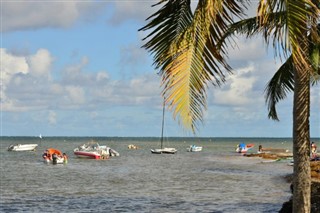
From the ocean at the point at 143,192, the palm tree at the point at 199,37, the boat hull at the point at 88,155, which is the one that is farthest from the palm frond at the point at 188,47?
the boat hull at the point at 88,155

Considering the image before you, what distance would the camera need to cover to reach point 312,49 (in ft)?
42.0

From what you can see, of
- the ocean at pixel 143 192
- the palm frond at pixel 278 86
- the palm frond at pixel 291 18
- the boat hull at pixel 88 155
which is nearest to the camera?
the palm frond at pixel 291 18

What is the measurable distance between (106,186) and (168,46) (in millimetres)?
33375

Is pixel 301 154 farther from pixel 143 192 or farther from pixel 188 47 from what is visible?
pixel 143 192

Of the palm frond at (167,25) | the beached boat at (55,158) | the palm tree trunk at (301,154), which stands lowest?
the beached boat at (55,158)

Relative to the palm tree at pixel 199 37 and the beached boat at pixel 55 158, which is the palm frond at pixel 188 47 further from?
the beached boat at pixel 55 158

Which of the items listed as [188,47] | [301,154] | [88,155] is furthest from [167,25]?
[88,155]

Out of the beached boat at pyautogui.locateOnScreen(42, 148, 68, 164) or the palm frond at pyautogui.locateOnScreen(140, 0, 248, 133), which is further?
the beached boat at pyautogui.locateOnScreen(42, 148, 68, 164)

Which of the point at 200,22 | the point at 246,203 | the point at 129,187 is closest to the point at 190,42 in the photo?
the point at 200,22

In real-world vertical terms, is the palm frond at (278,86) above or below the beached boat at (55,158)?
above

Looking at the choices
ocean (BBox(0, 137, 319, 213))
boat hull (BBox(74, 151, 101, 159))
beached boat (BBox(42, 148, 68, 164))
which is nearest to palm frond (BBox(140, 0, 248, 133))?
ocean (BBox(0, 137, 319, 213))

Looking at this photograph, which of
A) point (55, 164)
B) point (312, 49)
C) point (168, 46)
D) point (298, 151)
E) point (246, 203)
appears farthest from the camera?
point (55, 164)

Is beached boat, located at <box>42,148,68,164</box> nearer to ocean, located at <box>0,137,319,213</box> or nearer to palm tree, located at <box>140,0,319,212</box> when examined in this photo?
ocean, located at <box>0,137,319,213</box>

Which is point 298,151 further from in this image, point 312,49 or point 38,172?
point 38,172
